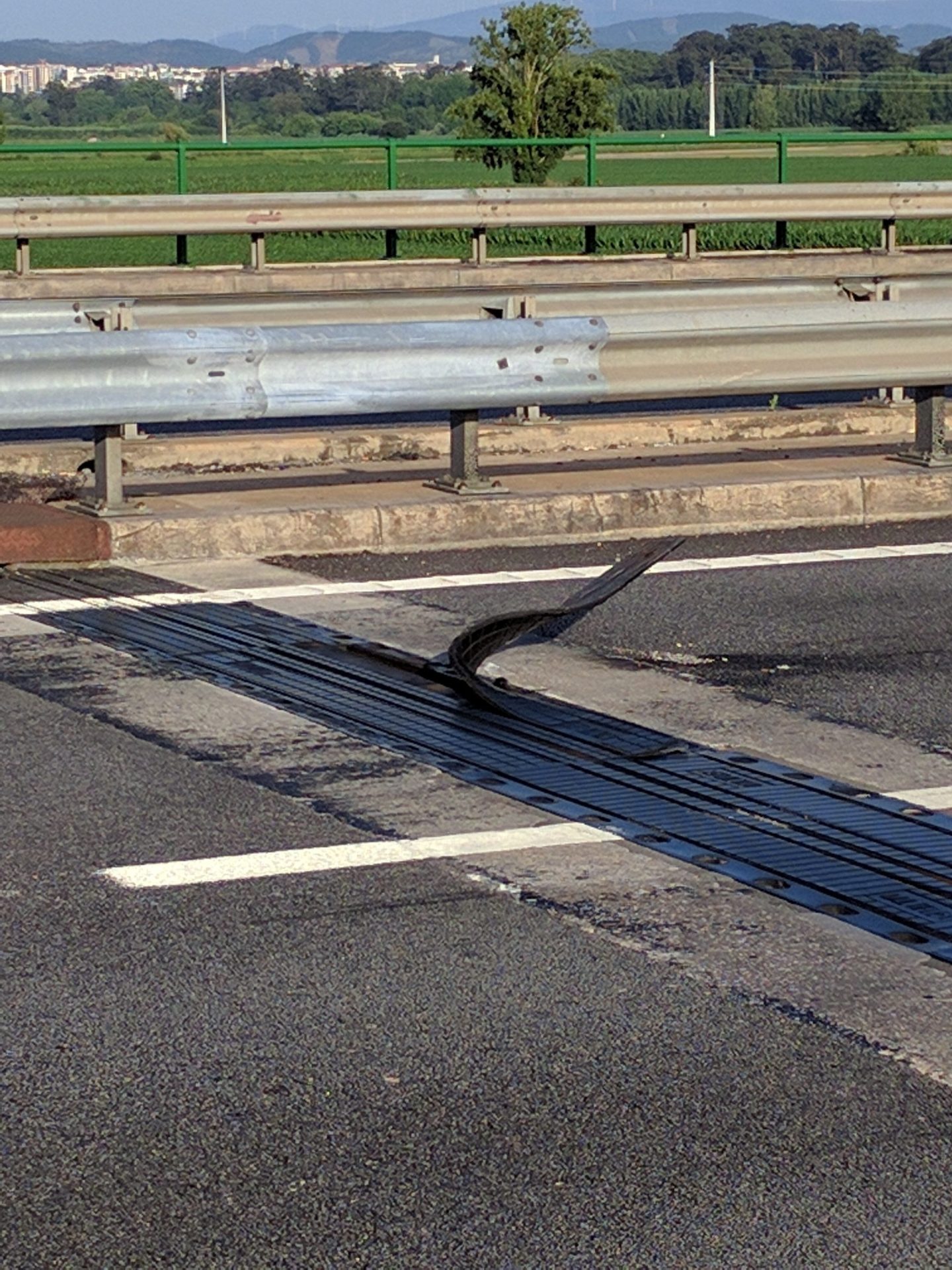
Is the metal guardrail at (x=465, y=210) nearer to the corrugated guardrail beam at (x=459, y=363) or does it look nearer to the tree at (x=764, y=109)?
the corrugated guardrail beam at (x=459, y=363)

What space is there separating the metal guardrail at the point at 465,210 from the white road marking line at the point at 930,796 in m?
15.4

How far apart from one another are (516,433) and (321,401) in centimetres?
244

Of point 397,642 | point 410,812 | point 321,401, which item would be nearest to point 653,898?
point 410,812

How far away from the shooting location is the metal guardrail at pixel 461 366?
857 centimetres

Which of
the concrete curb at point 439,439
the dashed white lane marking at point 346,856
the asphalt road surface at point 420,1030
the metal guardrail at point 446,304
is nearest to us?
the asphalt road surface at point 420,1030

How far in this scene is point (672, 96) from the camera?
136750 mm

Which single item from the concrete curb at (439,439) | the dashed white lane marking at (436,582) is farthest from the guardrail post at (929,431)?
the concrete curb at (439,439)

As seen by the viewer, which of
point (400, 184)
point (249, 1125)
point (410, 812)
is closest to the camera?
point (249, 1125)

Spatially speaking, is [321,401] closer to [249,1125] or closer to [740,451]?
[740,451]

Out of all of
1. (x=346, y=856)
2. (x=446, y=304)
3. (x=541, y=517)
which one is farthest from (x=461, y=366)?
(x=346, y=856)

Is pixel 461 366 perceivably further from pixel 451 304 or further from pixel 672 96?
pixel 672 96

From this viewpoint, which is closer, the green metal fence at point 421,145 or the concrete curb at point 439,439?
the concrete curb at point 439,439

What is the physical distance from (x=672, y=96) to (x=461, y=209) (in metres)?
119

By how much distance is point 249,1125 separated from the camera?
373cm
